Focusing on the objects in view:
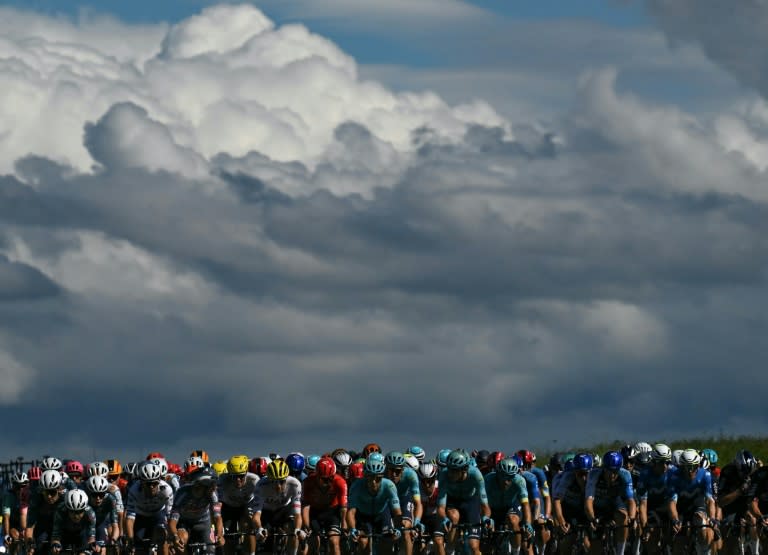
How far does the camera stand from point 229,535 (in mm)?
30281

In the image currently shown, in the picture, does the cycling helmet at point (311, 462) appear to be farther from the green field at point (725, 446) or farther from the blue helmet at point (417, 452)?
the green field at point (725, 446)

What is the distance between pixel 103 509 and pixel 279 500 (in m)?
3.03

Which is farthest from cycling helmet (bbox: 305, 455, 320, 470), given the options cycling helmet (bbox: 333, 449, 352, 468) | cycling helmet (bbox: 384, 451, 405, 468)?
cycling helmet (bbox: 384, 451, 405, 468)

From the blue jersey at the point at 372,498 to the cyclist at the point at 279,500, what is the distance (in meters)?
0.94

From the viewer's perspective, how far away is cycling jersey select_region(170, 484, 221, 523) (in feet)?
96.9

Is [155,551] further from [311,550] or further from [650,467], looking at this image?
[650,467]

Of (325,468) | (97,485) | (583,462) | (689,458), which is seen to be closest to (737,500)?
(689,458)

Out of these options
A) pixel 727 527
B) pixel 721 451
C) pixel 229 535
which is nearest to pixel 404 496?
pixel 229 535

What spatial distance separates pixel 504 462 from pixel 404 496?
192 centimetres

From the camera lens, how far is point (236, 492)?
30797mm

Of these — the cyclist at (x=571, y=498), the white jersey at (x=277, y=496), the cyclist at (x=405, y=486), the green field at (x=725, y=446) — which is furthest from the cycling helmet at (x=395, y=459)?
the green field at (x=725, y=446)

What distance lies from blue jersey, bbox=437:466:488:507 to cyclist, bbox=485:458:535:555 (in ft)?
2.25

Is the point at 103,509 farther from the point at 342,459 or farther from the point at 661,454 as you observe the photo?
the point at 661,454

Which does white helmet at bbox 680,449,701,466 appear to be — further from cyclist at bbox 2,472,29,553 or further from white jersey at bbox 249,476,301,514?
cyclist at bbox 2,472,29,553
